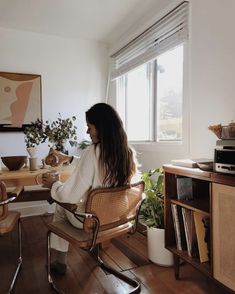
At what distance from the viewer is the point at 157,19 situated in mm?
2525

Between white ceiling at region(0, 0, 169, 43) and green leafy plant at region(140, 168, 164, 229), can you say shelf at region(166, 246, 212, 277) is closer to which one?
green leafy plant at region(140, 168, 164, 229)

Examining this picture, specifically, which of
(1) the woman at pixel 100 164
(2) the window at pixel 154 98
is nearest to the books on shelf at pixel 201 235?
(1) the woman at pixel 100 164

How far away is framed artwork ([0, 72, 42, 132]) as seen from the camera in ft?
10.5

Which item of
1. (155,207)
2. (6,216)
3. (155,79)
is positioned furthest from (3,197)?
(155,79)

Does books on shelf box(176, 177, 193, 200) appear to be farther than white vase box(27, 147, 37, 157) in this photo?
No

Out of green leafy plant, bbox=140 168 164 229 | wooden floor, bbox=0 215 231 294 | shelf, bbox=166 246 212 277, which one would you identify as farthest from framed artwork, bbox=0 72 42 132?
shelf, bbox=166 246 212 277

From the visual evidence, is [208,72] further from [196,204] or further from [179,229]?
[179,229]

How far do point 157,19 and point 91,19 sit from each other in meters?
0.83

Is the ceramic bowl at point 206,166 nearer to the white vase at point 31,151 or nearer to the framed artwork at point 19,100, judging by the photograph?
the white vase at point 31,151

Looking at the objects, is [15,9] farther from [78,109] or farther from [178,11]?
[178,11]

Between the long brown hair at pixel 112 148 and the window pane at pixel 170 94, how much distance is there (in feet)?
3.52

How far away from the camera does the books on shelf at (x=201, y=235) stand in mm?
1599

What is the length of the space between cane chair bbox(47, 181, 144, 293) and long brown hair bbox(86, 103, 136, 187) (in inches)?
3.7

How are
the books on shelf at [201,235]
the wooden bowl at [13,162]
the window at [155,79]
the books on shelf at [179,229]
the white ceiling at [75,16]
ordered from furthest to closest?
the white ceiling at [75,16], the window at [155,79], the wooden bowl at [13,162], the books on shelf at [179,229], the books on shelf at [201,235]
